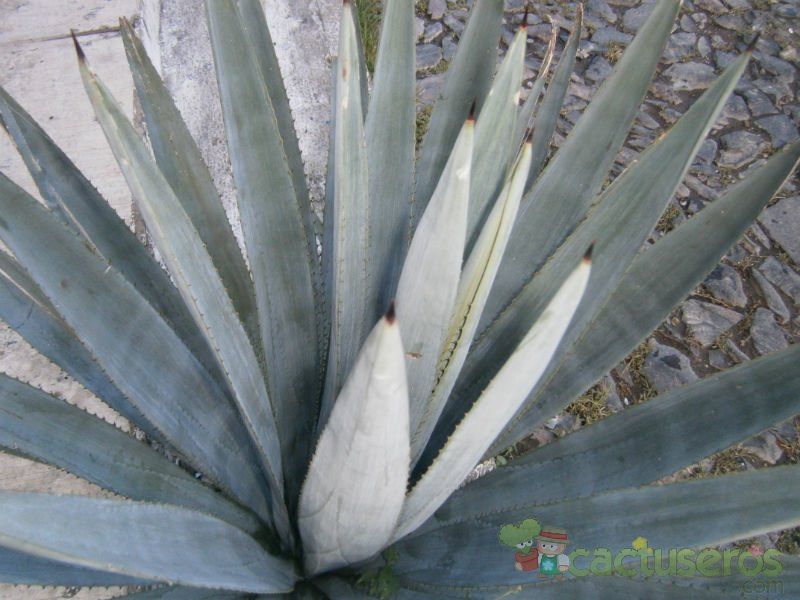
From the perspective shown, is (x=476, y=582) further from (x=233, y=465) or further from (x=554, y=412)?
(x=233, y=465)

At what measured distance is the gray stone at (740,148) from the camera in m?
3.09

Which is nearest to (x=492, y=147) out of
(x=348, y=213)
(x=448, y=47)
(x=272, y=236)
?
(x=348, y=213)

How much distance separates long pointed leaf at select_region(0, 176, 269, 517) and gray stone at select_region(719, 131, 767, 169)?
253cm

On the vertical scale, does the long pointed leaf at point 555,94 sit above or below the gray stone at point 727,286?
above

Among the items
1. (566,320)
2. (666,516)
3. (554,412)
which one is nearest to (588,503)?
(666,516)

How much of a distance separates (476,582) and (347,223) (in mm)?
600

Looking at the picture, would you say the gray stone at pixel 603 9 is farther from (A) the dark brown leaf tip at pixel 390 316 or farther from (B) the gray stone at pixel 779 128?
(A) the dark brown leaf tip at pixel 390 316

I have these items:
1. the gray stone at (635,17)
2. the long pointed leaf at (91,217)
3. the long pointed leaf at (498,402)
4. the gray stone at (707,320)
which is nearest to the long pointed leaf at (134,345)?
the long pointed leaf at (91,217)

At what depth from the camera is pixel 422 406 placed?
1169 millimetres

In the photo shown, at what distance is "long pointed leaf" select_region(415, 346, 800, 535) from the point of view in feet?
4.04

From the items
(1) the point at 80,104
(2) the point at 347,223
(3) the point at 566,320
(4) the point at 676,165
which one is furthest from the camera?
(1) the point at 80,104

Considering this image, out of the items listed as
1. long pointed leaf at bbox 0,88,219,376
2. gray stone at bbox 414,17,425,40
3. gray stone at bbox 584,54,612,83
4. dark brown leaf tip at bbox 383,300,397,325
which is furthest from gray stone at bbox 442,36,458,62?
dark brown leaf tip at bbox 383,300,397,325

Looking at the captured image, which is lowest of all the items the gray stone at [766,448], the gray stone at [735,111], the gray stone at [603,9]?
the gray stone at [766,448]

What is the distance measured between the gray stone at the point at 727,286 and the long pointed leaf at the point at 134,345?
6.53 ft
